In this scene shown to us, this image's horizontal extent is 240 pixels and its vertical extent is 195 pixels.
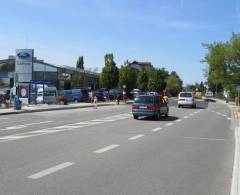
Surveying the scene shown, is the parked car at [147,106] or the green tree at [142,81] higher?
the green tree at [142,81]

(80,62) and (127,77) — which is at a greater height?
(80,62)

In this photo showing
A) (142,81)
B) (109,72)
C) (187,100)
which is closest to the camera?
(187,100)

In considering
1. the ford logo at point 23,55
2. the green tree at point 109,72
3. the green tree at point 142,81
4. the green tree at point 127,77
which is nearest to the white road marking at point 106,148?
the ford logo at point 23,55

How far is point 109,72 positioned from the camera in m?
77.9

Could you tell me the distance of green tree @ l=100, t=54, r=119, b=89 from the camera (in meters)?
77.9

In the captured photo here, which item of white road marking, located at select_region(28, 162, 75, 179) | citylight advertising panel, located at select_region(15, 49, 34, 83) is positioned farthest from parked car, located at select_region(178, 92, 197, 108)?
white road marking, located at select_region(28, 162, 75, 179)

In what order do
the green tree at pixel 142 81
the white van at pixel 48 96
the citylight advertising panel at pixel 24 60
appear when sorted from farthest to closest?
the green tree at pixel 142 81, the white van at pixel 48 96, the citylight advertising panel at pixel 24 60

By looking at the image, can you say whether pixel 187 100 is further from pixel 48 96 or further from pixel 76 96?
pixel 76 96

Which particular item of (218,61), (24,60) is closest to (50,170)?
(24,60)

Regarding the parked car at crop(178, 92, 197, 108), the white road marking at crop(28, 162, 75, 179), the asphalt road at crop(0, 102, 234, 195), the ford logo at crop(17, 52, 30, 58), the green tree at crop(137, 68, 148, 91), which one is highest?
the ford logo at crop(17, 52, 30, 58)

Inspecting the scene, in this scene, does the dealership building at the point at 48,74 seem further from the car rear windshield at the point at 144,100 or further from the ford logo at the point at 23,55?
the car rear windshield at the point at 144,100

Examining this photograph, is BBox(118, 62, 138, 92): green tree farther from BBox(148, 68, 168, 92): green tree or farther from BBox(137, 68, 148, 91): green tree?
BBox(148, 68, 168, 92): green tree

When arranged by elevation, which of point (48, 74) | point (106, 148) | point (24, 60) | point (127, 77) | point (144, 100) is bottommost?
point (106, 148)

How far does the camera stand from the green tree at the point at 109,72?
77950mm
